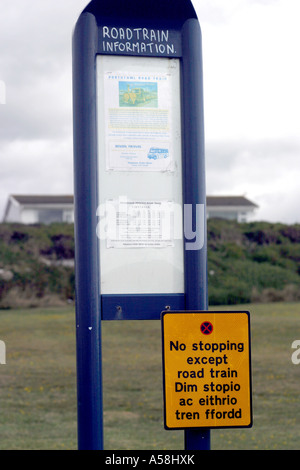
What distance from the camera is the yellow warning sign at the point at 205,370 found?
2.80 metres

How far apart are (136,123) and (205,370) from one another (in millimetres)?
1314

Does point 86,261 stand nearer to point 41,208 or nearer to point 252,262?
point 252,262

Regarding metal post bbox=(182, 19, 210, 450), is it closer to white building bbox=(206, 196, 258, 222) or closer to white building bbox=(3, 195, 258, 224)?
white building bbox=(3, 195, 258, 224)

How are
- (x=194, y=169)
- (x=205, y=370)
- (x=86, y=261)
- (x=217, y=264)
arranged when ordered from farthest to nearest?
(x=217, y=264) < (x=194, y=169) < (x=86, y=261) < (x=205, y=370)

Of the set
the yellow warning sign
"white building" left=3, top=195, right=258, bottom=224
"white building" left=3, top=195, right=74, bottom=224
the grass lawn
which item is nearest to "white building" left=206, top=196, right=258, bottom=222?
"white building" left=3, top=195, right=258, bottom=224

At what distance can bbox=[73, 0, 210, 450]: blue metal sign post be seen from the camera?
3.07 m

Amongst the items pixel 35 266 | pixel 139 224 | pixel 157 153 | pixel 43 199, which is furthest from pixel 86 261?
pixel 43 199

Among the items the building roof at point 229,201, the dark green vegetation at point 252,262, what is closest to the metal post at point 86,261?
the dark green vegetation at point 252,262

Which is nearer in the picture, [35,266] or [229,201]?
[35,266]

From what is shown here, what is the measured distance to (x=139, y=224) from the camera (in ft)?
10.6

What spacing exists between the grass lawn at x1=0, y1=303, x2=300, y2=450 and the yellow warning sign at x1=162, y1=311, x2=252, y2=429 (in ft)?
15.3

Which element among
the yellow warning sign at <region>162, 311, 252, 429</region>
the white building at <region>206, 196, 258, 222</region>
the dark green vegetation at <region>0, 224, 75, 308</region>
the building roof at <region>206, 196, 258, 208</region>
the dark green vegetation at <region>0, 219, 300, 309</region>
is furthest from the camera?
the white building at <region>206, 196, 258, 222</region>

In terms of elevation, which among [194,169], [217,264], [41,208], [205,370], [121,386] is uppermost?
[41,208]
